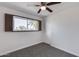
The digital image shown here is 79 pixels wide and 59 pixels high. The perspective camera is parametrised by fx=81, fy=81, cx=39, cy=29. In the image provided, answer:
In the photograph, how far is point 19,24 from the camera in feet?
14.5

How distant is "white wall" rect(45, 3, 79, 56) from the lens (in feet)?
11.9

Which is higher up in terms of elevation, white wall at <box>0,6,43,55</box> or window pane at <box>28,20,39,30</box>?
window pane at <box>28,20,39,30</box>

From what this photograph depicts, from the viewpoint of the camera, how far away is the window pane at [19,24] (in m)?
4.12

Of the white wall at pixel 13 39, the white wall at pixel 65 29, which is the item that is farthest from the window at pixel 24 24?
the white wall at pixel 65 29

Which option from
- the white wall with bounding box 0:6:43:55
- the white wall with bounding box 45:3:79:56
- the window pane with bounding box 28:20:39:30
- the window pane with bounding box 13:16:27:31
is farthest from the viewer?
the window pane with bounding box 28:20:39:30

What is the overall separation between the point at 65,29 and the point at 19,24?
8.10ft

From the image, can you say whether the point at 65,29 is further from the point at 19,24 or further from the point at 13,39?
the point at 13,39

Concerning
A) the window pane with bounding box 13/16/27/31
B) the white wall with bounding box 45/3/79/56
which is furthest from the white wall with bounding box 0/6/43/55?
the white wall with bounding box 45/3/79/56

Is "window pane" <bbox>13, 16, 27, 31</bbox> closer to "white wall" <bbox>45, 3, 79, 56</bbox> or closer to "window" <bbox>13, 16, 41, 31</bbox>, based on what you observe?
"window" <bbox>13, 16, 41, 31</bbox>

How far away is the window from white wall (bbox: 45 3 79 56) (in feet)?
3.18

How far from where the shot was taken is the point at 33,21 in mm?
5480

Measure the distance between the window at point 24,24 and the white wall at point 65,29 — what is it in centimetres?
97

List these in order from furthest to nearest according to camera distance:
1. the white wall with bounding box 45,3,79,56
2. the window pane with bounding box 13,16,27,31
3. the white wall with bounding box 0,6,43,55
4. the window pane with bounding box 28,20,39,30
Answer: the window pane with bounding box 28,20,39,30 → the window pane with bounding box 13,16,27,31 → the white wall with bounding box 45,3,79,56 → the white wall with bounding box 0,6,43,55

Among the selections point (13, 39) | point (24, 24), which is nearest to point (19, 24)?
point (24, 24)
